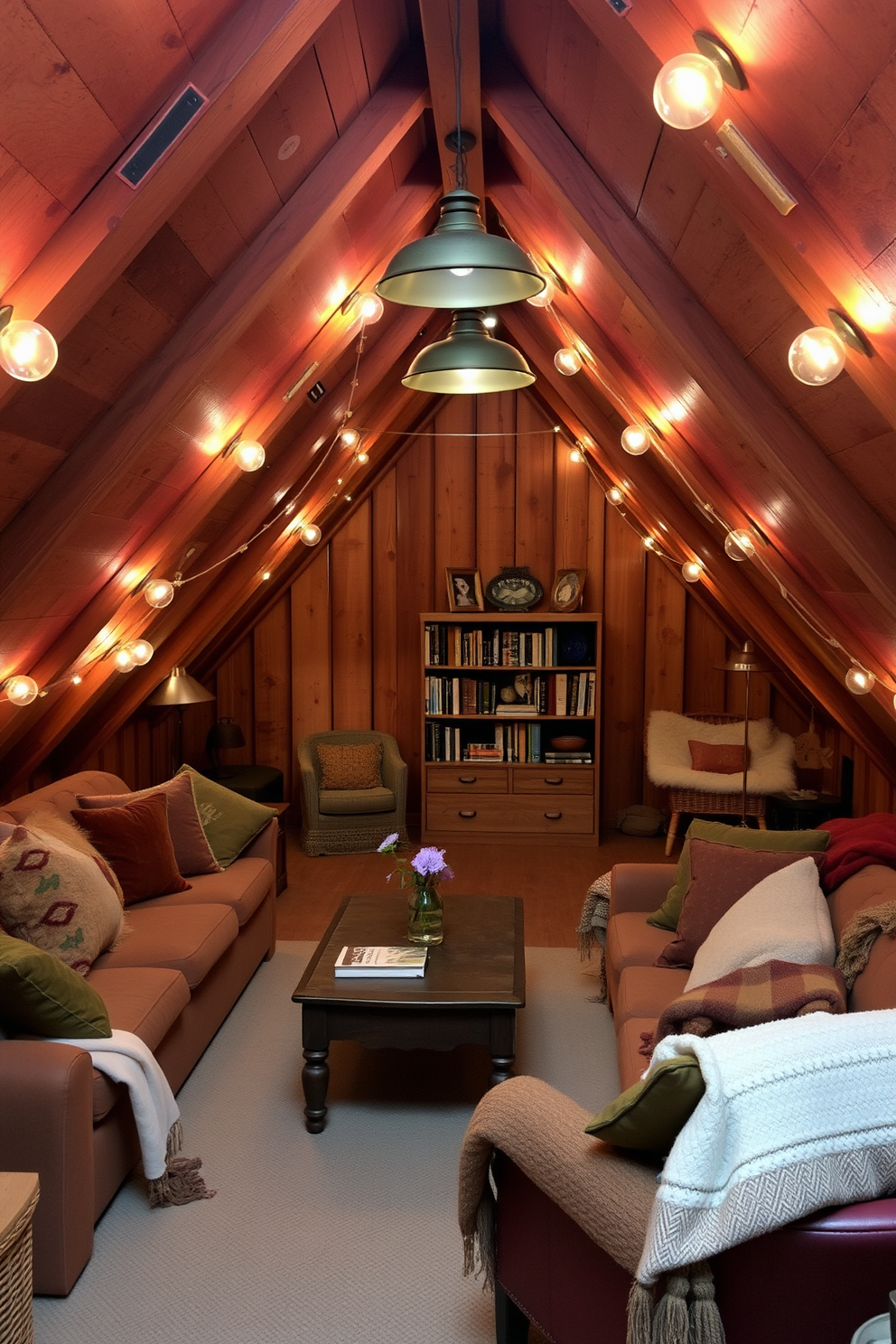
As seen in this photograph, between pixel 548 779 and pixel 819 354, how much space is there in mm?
4934

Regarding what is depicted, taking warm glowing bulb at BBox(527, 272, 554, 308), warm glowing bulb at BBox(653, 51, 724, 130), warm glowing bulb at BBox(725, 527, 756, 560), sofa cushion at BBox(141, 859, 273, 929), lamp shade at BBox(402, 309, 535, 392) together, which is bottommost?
sofa cushion at BBox(141, 859, 273, 929)

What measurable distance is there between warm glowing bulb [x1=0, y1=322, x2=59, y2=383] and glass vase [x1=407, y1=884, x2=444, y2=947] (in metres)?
2.21

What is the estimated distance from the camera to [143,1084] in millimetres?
2789

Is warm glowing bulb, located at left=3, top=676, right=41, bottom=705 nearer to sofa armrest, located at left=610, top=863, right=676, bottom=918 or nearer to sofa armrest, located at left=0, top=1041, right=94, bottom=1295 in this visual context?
sofa armrest, located at left=0, top=1041, right=94, bottom=1295

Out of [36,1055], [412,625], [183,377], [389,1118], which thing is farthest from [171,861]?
[412,625]

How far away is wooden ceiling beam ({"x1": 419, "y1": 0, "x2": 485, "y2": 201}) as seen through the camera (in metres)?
2.62

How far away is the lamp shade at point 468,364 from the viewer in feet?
9.11

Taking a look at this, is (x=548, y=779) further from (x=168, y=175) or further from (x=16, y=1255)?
(x=168, y=175)

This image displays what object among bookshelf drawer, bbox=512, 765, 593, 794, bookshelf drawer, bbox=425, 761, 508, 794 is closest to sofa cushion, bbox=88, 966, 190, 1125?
bookshelf drawer, bbox=425, 761, 508, 794

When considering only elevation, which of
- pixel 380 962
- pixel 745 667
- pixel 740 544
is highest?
pixel 740 544

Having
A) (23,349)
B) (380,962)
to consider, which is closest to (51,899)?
(380,962)

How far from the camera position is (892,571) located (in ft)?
9.00

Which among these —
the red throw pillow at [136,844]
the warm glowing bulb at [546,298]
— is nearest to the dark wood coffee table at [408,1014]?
the red throw pillow at [136,844]

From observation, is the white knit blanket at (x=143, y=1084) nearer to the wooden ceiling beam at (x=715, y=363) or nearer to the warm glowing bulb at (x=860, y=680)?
the wooden ceiling beam at (x=715, y=363)
